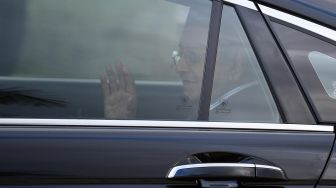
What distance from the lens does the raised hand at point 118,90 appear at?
1975 mm

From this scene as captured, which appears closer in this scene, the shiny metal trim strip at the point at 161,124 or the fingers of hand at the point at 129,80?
the shiny metal trim strip at the point at 161,124

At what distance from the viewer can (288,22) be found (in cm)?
204

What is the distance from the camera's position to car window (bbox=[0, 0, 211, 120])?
200 centimetres

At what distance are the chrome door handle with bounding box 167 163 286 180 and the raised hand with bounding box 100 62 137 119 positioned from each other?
0.29 metres

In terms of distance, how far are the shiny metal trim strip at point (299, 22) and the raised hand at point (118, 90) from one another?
0.56 m

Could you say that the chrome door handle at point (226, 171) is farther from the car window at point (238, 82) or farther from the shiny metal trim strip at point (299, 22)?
the shiny metal trim strip at point (299, 22)

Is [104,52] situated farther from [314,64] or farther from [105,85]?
[314,64]

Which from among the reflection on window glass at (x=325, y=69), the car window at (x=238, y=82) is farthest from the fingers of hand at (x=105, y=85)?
the reflection on window glass at (x=325, y=69)

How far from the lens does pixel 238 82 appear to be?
6.67 ft

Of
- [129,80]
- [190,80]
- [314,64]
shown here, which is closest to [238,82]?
[190,80]

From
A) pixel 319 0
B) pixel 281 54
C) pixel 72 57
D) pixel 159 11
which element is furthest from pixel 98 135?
pixel 319 0

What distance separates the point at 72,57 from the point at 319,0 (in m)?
0.97

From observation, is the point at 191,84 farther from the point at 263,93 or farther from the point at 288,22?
the point at 288,22

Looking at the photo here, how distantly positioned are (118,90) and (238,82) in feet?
1.44
